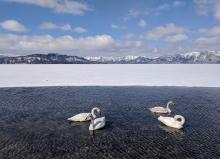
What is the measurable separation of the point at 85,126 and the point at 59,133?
230cm

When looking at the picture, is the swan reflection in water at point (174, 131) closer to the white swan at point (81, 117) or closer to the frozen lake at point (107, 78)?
the white swan at point (81, 117)

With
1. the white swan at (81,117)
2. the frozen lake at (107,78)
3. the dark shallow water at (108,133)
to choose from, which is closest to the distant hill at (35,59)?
the frozen lake at (107,78)

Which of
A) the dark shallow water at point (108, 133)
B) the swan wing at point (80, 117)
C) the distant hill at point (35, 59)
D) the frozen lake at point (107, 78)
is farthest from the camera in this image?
the distant hill at point (35, 59)

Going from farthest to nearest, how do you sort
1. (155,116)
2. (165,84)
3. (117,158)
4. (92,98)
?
(165,84) < (92,98) < (155,116) < (117,158)

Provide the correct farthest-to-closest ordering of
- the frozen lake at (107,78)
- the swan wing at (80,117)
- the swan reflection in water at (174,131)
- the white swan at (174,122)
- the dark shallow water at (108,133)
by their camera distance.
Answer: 1. the frozen lake at (107,78)
2. the swan wing at (80,117)
3. the white swan at (174,122)
4. the swan reflection in water at (174,131)
5. the dark shallow water at (108,133)

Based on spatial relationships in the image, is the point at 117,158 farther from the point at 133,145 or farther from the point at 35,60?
the point at 35,60

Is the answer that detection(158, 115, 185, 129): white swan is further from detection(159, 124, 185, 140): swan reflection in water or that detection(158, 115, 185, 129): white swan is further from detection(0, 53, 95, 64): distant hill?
detection(0, 53, 95, 64): distant hill

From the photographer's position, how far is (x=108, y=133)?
1586cm

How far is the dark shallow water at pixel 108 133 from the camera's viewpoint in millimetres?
12828

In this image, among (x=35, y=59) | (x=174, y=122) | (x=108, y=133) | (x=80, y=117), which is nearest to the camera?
(x=108, y=133)

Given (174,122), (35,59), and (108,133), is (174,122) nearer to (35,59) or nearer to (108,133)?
(108,133)

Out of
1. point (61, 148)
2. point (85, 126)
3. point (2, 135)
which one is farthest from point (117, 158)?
point (2, 135)

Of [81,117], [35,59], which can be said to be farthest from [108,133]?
[35,59]

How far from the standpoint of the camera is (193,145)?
14.0 m
